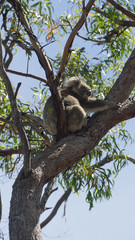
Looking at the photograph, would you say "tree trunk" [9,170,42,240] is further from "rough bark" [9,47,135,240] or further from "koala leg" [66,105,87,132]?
"koala leg" [66,105,87,132]

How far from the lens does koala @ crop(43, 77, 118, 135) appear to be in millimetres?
3397

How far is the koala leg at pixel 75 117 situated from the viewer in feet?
11.3

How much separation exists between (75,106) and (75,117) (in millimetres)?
149

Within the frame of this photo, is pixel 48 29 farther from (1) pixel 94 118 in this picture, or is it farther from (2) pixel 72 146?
(2) pixel 72 146

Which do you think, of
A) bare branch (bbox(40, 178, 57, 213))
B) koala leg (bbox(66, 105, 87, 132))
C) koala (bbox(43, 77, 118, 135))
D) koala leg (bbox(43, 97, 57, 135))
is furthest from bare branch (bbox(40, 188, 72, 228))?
koala leg (bbox(66, 105, 87, 132))

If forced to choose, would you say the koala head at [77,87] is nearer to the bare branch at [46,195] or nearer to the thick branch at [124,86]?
the thick branch at [124,86]

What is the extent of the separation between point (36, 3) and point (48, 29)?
1.64 feet

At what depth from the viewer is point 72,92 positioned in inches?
168

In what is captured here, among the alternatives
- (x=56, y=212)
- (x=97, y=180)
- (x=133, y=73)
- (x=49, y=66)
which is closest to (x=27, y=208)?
(x=49, y=66)

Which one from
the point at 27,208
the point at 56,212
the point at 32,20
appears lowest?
the point at 27,208

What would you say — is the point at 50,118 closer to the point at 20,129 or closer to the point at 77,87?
the point at 77,87

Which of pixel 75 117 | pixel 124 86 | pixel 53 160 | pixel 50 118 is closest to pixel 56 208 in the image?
pixel 50 118

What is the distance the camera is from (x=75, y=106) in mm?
3576

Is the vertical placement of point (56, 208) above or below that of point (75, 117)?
below
